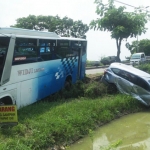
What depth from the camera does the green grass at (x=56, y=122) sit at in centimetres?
632

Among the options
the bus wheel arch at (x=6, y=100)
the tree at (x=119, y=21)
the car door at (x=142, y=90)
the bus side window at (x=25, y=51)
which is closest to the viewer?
the bus wheel arch at (x=6, y=100)

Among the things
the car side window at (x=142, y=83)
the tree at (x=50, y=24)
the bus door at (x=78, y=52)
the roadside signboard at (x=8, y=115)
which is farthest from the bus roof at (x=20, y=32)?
the tree at (x=50, y=24)

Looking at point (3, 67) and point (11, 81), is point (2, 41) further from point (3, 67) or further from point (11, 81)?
point (11, 81)

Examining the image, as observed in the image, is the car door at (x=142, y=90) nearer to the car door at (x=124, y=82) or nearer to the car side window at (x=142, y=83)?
the car side window at (x=142, y=83)

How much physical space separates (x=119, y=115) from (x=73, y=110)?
7.88 feet

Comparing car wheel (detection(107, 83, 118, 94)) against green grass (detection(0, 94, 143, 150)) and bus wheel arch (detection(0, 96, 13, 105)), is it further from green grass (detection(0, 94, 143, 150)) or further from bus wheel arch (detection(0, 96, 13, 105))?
bus wheel arch (detection(0, 96, 13, 105))

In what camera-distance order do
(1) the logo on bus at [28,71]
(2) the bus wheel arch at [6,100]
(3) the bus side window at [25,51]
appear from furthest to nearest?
(1) the logo on bus at [28,71] < (3) the bus side window at [25,51] < (2) the bus wheel arch at [6,100]

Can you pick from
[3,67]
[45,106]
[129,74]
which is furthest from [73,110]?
[129,74]

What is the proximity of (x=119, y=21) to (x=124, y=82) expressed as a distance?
39.8ft

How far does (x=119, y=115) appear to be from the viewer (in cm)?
1058

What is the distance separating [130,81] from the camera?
41.0 ft

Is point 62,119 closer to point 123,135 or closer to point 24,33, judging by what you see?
point 123,135

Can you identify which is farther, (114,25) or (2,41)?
(114,25)

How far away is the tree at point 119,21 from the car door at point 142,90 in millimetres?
11687
